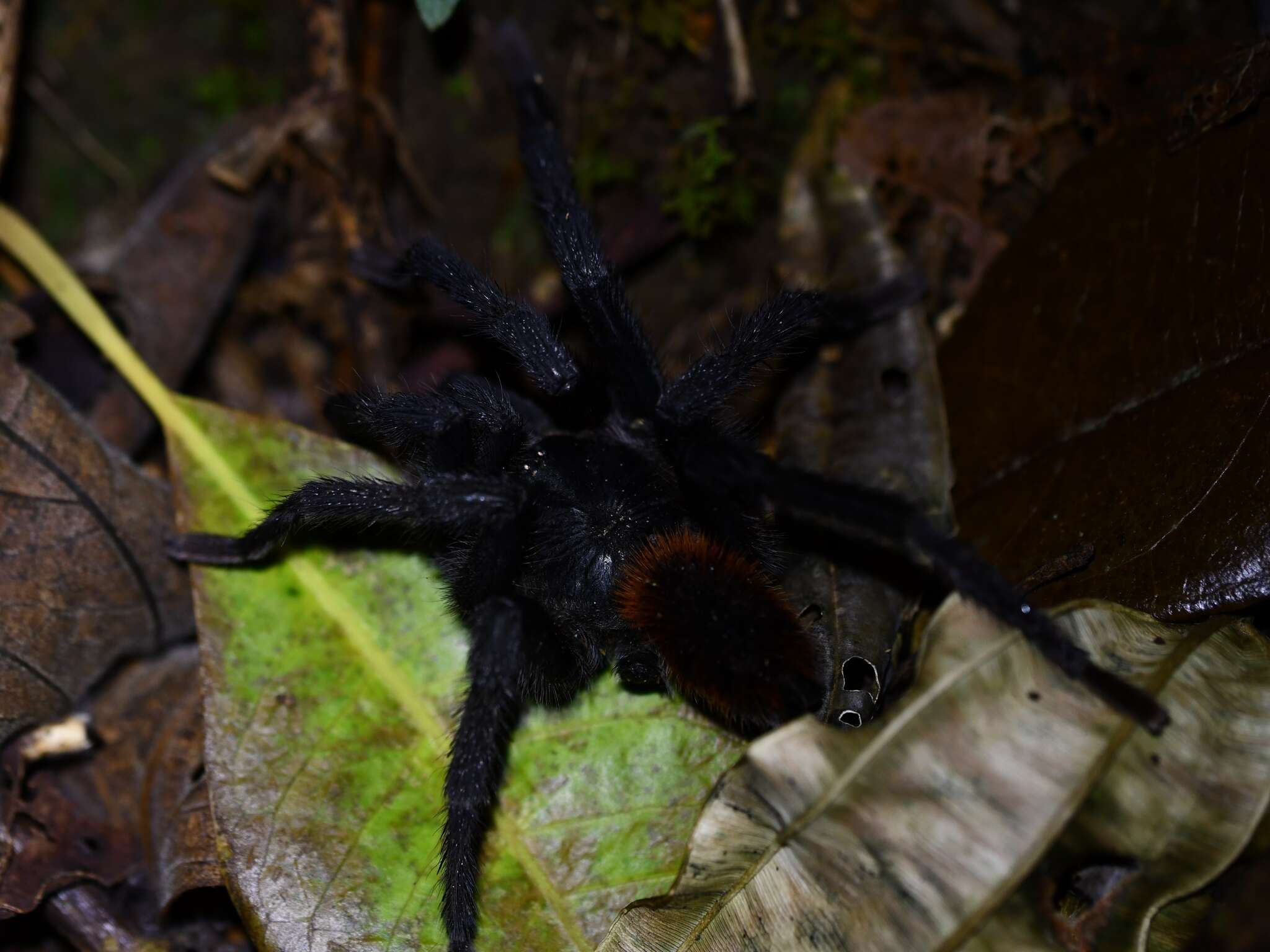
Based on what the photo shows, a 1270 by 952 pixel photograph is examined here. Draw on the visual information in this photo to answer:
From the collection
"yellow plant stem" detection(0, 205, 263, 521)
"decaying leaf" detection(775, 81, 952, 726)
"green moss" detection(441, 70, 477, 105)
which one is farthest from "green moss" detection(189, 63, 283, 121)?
"decaying leaf" detection(775, 81, 952, 726)

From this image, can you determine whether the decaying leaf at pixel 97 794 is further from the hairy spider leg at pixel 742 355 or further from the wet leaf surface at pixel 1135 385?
the wet leaf surface at pixel 1135 385

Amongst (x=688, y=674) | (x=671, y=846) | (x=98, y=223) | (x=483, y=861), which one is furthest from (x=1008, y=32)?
(x=98, y=223)

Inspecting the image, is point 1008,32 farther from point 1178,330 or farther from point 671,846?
point 671,846

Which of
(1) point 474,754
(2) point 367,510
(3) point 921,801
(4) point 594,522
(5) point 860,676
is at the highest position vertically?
(2) point 367,510

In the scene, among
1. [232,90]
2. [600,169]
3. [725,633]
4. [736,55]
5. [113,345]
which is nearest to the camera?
[725,633]

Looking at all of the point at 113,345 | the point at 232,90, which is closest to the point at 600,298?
Result: the point at 113,345

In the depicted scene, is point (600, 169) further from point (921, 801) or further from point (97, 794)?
point (97, 794)
